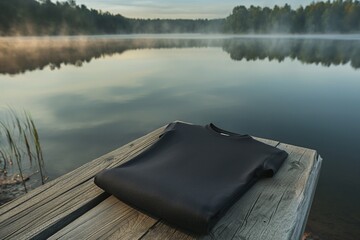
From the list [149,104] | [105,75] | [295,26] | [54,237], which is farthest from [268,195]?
[295,26]

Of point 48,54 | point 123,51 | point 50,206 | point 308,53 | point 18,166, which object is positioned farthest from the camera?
point 123,51

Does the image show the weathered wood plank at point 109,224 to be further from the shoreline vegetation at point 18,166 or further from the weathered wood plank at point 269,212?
the shoreline vegetation at point 18,166

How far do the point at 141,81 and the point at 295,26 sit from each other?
2504 inches

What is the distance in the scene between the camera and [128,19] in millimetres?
79500

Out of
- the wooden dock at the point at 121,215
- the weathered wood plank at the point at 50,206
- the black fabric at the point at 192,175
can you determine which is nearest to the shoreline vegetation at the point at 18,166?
the weathered wood plank at the point at 50,206

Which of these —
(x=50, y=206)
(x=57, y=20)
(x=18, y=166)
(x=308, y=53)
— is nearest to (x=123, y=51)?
(x=308, y=53)

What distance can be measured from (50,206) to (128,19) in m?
86.6

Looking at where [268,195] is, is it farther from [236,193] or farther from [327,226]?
[327,226]

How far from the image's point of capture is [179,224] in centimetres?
86

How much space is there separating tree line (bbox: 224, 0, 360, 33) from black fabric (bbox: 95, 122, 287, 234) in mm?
66740

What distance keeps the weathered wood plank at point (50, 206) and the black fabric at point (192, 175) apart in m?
0.10

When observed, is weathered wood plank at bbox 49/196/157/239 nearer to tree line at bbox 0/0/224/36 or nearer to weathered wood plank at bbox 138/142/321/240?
weathered wood plank at bbox 138/142/321/240

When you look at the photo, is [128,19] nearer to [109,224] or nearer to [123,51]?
[123,51]

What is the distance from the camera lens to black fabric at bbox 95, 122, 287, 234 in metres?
0.88
